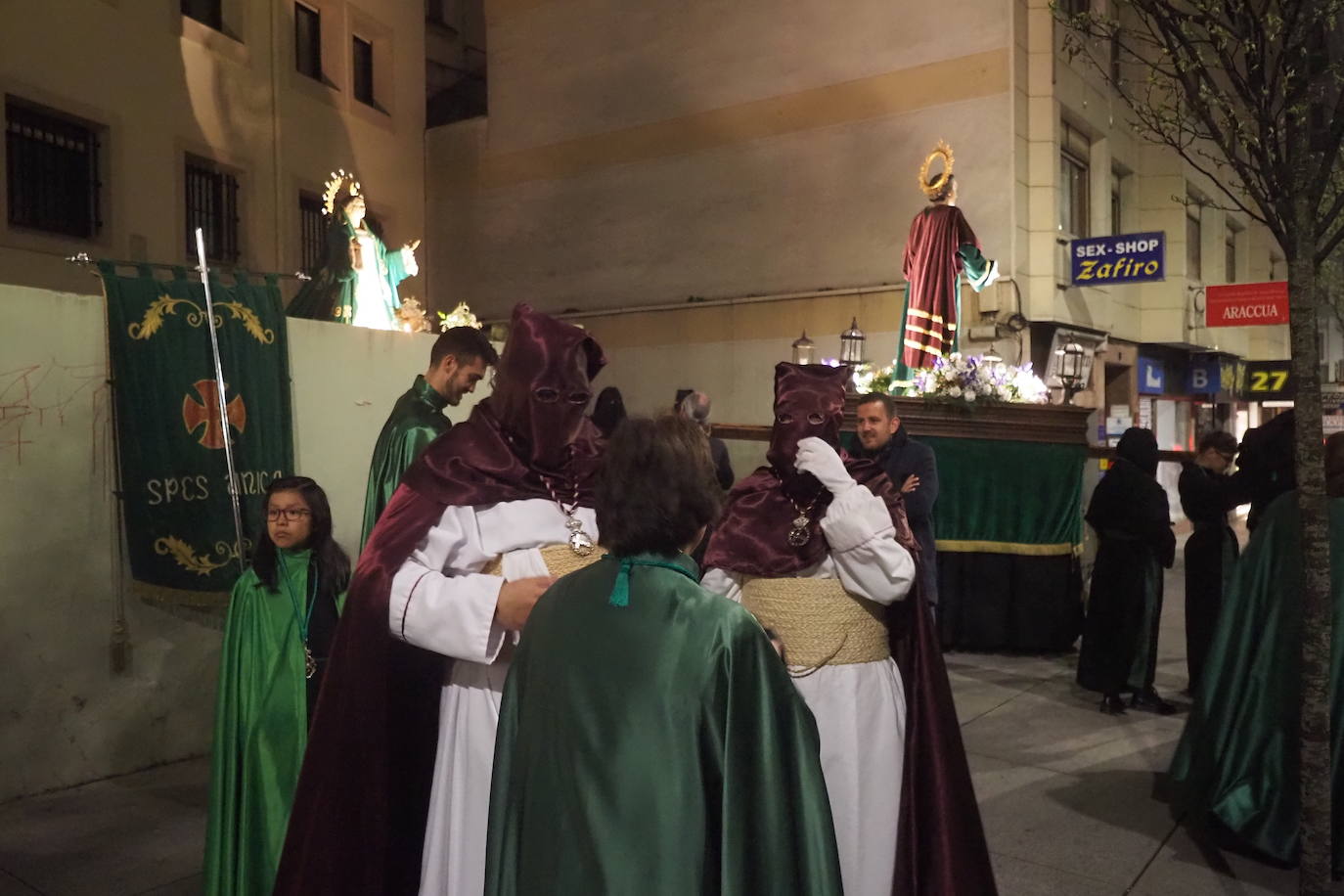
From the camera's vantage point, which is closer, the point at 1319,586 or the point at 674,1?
the point at 1319,586

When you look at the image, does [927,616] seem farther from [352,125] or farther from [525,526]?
[352,125]

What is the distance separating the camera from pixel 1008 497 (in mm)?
8422

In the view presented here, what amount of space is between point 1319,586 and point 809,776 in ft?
→ 7.74

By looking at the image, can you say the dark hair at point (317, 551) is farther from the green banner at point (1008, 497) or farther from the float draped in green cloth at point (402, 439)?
the green banner at point (1008, 497)

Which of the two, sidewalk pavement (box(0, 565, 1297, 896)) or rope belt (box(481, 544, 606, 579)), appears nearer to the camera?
rope belt (box(481, 544, 606, 579))

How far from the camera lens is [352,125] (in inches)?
639

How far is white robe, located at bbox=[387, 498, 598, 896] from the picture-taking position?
95.7 inches

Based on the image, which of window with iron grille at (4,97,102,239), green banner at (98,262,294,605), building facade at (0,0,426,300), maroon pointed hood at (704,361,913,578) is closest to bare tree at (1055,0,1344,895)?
maroon pointed hood at (704,361,913,578)

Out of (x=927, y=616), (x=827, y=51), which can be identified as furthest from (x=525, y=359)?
(x=827, y=51)

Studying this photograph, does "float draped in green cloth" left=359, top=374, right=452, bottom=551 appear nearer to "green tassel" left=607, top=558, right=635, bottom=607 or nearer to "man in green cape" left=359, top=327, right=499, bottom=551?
"man in green cape" left=359, top=327, right=499, bottom=551

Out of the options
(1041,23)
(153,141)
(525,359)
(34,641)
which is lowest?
(34,641)

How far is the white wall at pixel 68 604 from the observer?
500 cm

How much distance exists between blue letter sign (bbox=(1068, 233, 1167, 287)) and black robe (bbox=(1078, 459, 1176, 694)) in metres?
6.07

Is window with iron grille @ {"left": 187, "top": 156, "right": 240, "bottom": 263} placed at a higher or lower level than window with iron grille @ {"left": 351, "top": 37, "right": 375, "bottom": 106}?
lower
